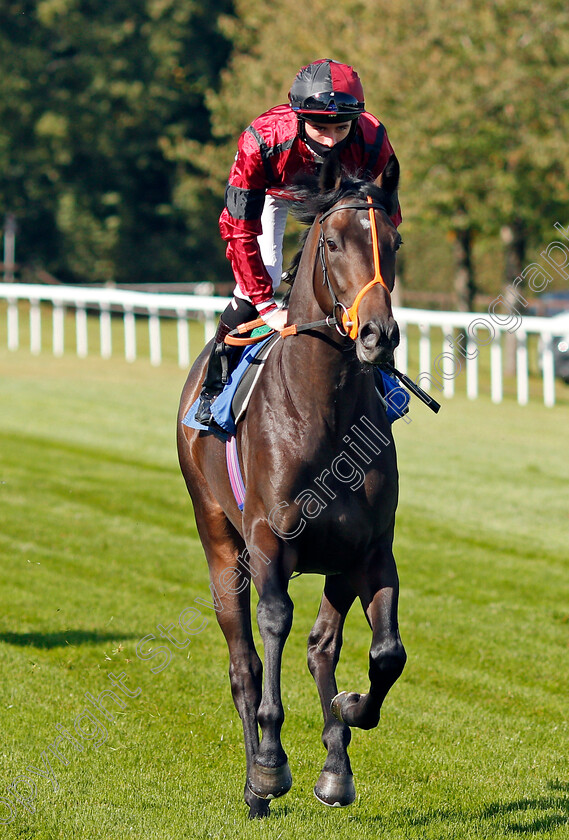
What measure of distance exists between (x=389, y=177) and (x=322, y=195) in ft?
0.84

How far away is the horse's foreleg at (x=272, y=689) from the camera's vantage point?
4.03m

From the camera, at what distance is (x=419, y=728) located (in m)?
5.72

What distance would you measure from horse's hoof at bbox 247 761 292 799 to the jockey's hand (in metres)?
1.64

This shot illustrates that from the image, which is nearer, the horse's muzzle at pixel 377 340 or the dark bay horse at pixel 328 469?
the horse's muzzle at pixel 377 340

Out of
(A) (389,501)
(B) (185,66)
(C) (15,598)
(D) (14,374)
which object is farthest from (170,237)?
(A) (389,501)

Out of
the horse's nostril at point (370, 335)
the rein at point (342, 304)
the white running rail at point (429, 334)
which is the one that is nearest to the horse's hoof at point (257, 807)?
the rein at point (342, 304)

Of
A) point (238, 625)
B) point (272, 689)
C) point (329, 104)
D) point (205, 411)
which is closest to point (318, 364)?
point (205, 411)

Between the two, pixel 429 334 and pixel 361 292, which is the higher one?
pixel 361 292

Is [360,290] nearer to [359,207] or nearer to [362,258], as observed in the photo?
[362,258]

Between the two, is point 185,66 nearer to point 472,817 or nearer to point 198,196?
point 198,196

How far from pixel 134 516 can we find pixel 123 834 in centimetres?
678

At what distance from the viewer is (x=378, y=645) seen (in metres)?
4.04

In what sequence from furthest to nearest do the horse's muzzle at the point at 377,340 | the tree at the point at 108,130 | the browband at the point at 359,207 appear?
the tree at the point at 108,130 → the browband at the point at 359,207 → the horse's muzzle at the point at 377,340

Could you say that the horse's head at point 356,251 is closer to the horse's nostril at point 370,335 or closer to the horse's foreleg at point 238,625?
the horse's nostril at point 370,335
